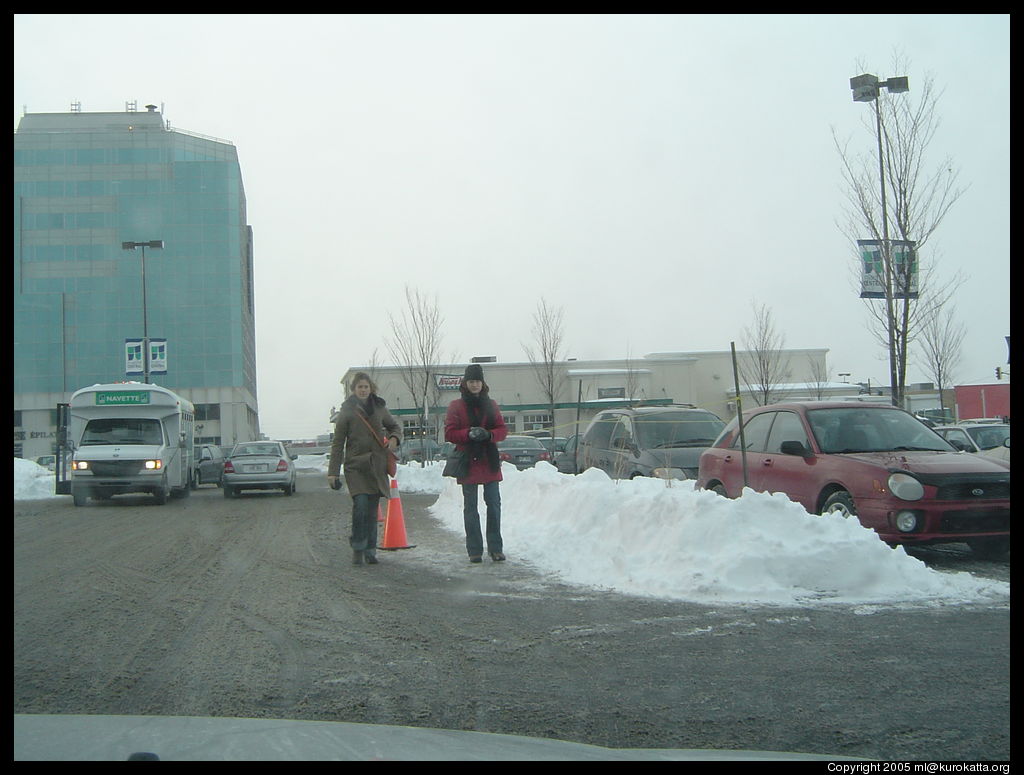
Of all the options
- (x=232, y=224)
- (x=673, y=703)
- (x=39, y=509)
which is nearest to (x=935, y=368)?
(x=39, y=509)

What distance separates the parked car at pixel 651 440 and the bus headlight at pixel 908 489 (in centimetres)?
467

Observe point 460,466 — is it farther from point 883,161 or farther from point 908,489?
point 883,161

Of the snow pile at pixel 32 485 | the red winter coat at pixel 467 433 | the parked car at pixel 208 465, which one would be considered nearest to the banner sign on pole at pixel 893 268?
the red winter coat at pixel 467 433

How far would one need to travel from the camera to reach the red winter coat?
8.62 meters

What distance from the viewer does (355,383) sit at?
9.33 metres

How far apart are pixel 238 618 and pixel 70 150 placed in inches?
3084

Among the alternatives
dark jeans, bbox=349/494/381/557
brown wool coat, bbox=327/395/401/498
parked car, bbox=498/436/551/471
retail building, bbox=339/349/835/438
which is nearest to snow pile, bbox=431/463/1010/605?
dark jeans, bbox=349/494/381/557

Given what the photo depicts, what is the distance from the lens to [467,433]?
8.58 metres

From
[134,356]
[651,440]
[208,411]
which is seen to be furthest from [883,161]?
[208,411]

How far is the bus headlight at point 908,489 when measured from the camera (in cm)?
775

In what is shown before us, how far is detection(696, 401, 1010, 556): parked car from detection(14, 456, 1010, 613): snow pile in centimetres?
77

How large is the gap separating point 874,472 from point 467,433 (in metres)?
3.84

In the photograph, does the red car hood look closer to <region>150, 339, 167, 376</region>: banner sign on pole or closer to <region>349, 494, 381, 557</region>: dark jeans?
<region>349, 494, 381, 557</region>: dark jeans

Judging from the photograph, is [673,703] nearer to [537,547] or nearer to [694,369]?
[537,547]
